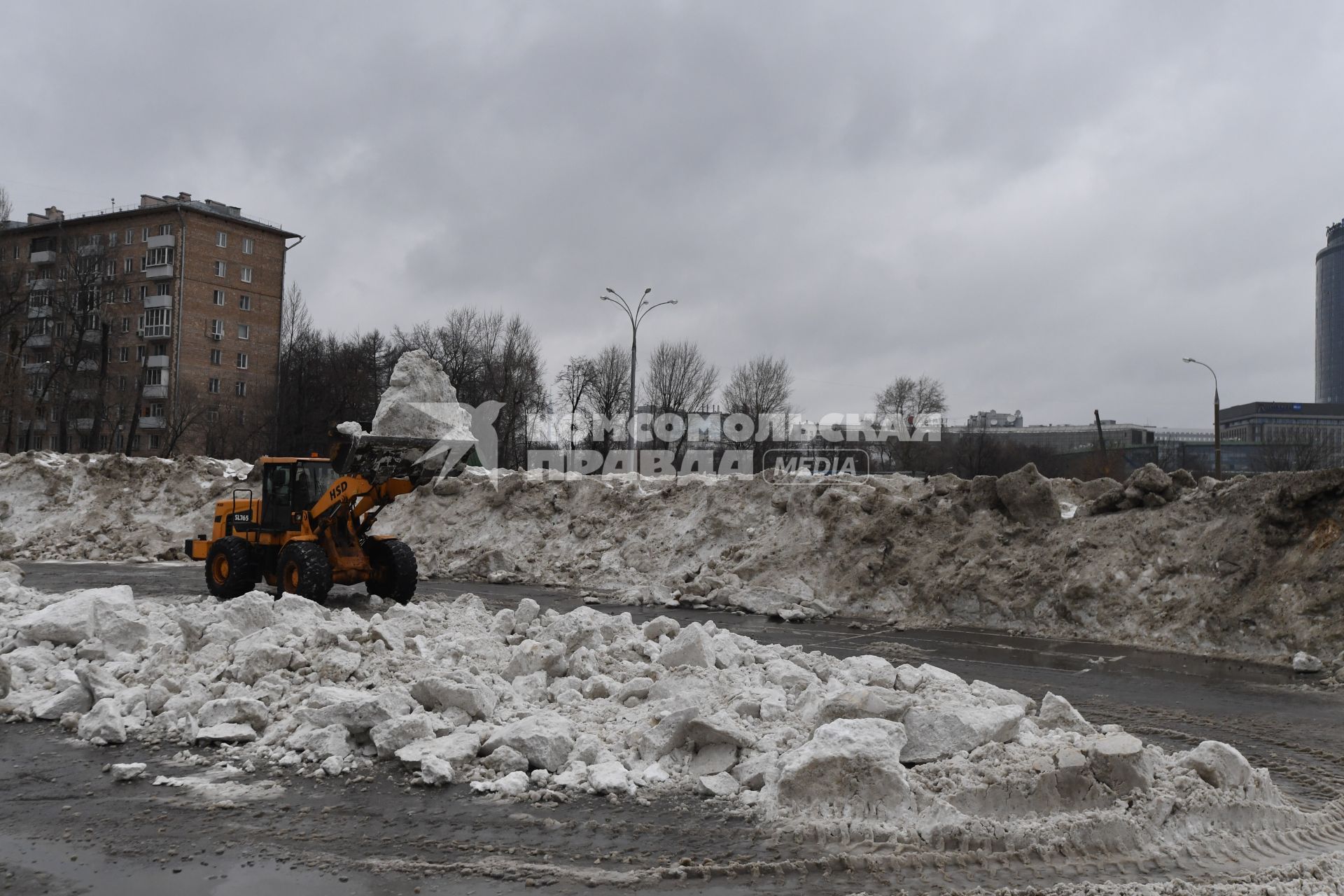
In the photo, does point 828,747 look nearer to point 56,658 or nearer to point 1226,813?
point 1226,813

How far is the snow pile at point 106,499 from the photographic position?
25.9 meters

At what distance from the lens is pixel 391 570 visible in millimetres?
14297

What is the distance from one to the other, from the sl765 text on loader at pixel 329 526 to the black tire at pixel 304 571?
0.01 metres

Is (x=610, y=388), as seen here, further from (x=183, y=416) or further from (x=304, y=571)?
(x=304, y=571)

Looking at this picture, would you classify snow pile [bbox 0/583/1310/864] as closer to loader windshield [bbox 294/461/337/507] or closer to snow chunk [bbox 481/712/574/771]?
snow chunk [bbox 481/712/574/771]

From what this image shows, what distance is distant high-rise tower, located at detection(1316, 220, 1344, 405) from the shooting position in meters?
132

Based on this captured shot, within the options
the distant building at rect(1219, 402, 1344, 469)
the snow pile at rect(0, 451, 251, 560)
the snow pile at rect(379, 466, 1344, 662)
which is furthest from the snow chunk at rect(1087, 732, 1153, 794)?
the distant building at rect(1219, 402, 1344, 469)

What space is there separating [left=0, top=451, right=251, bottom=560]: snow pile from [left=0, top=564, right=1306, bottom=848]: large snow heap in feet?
57.8

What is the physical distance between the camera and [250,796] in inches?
253

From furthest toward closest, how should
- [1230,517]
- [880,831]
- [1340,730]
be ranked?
[1230,517], [1340,730], [880,831]

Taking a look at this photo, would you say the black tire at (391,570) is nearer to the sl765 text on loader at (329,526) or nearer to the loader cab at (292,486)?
the sl765 text on loader at (329,526)

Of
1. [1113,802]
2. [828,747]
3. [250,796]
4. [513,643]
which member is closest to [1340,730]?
[1113,802]

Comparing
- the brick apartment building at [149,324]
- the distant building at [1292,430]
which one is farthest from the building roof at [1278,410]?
the brick apartment building at [149,324]

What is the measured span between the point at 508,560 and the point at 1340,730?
16866mm
